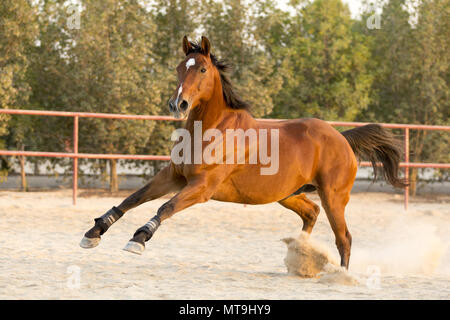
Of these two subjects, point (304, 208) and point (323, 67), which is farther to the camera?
point (323, 67)

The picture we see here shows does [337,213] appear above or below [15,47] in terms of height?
below

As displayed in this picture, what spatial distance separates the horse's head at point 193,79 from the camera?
12.5 ft

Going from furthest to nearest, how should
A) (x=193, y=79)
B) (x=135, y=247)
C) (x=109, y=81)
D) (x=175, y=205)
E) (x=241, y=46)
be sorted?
(x=241, y=46), (x=109, y=81), (x=193, y=79), (x=175, y=205), (x=135, y=247)

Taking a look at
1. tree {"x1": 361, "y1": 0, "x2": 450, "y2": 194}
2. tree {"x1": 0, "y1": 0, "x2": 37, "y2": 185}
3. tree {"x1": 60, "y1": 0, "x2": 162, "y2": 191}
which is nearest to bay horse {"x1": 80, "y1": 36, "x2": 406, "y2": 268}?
tree {"x1": 60, "y1": 0, "x2": 162, "y2": 191}

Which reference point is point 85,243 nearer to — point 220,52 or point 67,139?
point 67,139

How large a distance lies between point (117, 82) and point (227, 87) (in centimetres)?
740

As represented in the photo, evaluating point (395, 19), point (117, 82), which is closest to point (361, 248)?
point (117, 82)

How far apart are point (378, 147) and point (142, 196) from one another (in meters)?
2.30

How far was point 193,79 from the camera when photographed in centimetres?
396

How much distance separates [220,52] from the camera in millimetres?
13375

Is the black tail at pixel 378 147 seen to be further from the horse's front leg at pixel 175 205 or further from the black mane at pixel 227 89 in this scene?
the horse's front leg at pixel 175 205

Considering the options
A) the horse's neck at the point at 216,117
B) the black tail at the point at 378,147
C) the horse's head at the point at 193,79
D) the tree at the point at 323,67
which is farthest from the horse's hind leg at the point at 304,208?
the tree at the point at 323,67

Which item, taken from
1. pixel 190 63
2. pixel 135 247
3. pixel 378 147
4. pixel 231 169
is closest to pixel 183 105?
pixel 190 63

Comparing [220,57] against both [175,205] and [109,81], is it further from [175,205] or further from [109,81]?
[175,205]
